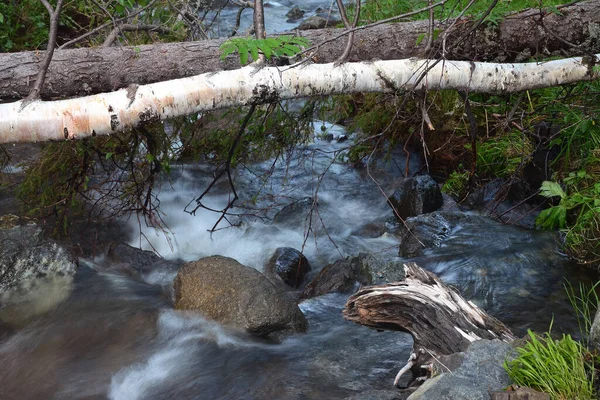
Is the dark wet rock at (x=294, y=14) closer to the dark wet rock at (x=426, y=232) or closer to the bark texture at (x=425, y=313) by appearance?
the dark wet rock at (x=426, y=232)

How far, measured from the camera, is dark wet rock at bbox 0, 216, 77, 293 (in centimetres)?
509

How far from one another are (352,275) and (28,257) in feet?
9.33

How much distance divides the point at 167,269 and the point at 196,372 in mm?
1600

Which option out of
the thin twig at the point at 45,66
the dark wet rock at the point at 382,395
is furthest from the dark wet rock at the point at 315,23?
the dark wet rock at the point at 382,395

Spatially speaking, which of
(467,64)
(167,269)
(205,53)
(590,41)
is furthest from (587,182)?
(167,269)

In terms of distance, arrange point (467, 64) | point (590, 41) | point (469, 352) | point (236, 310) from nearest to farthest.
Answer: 1. point (469, 352)
2. point (467, 64)
3. point (236, 310)
4. point (590, 41)

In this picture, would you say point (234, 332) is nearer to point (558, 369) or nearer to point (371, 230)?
point (371, 230)

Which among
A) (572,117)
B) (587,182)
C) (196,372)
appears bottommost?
(196,372)

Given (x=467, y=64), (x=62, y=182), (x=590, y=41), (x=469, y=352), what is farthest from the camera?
(x=62, y=182)

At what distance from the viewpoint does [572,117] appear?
5.49m

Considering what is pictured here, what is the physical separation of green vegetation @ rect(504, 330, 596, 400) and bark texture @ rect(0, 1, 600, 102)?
7.12ft

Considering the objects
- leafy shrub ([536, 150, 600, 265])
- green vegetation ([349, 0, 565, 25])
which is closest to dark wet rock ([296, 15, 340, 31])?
green vegetation ([349, 0, 565, 25])

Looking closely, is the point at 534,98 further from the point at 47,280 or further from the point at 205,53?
the point at 47,280

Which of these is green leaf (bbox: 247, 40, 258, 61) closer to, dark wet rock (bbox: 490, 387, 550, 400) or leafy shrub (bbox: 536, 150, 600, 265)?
dark wet rock (bbox: 490, 387, 550, 400)
